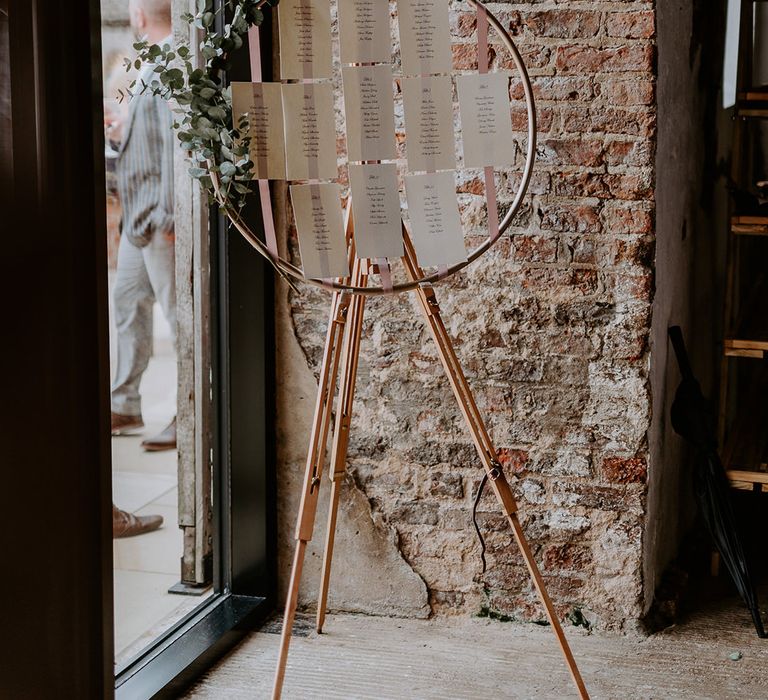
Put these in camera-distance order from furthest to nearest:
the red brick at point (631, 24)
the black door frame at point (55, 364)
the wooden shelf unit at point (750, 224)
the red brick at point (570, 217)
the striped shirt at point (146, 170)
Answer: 1. the wooden shelf unit at point (750, 224)
2. the red brick at point (570, 217)
3. the red brick at point (631, 24)
4. the striped shirt at point (146, 170)
5. the black door frame at point (55, 364)

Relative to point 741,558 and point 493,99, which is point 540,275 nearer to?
point 493,99

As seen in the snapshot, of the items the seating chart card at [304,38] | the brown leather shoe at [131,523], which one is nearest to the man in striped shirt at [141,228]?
the brown leather shoe at [131,523]

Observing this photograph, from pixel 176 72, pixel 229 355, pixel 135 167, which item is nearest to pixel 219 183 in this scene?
pixel 176 72

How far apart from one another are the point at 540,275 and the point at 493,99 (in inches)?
23.9

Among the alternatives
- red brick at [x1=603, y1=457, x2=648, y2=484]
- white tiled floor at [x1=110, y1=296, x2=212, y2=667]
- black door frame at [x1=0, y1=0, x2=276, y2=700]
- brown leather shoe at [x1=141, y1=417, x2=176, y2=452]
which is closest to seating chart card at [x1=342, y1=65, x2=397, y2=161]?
black door frame at [x1=0, y1=0, x2=276, y2=700]

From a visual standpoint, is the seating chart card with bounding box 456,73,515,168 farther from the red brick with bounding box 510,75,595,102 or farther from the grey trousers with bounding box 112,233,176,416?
the grey trousers with bounding box 112,233,176,416

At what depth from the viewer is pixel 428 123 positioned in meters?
2.09

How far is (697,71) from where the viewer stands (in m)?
3.11

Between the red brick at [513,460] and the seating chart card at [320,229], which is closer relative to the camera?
the seating chart card at [320,229]

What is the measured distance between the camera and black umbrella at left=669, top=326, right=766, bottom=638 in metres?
2.66

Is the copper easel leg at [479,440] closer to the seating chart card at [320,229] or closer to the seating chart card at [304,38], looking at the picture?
the seating chart card at [320,229]

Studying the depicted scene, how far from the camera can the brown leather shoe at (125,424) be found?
2.28m

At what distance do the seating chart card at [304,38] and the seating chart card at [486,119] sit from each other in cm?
31

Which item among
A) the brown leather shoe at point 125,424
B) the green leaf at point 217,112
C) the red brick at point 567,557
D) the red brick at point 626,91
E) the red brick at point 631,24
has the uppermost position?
the red brick at point 631,24
